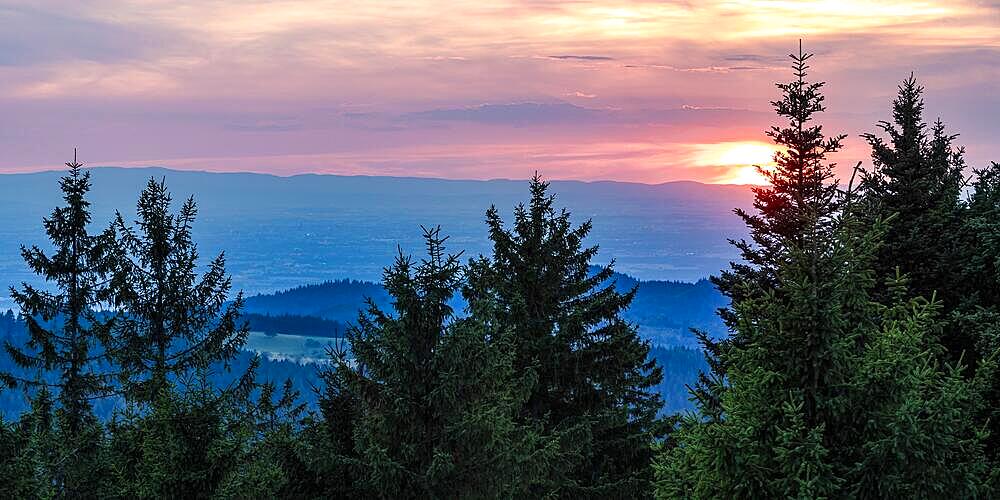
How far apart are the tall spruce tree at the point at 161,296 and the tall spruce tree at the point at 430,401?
12.0 m

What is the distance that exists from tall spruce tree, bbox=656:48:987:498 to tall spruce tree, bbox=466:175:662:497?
39.9 feet

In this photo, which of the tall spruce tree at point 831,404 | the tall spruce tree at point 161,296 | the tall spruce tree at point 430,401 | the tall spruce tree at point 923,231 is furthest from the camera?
the tall spruce tree at point 161,296

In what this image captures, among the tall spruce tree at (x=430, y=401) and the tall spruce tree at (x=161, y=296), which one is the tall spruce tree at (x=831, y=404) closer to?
the tall spruce tree at (x=430, y=401)


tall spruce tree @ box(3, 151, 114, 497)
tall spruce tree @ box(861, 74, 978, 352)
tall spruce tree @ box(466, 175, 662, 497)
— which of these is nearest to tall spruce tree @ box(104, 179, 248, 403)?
tall spruce tree @ box(3, 151, 114, 497)

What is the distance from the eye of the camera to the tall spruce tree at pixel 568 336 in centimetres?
2628

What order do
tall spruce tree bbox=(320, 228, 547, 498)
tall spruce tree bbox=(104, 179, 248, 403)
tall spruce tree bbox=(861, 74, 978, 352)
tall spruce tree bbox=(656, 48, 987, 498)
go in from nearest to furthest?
tall spruce tree bbox=(656, 48, 987, 498), tall spruce tree bbox=(320, 228, 547, 498), tall spruce tree bbox=(861, 74, 978, 352), tall spruce tree bbox=(104, 179, 248, 403)

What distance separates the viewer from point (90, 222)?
29875mm

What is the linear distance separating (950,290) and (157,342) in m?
22.6

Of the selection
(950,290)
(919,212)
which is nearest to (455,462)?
(950,290)

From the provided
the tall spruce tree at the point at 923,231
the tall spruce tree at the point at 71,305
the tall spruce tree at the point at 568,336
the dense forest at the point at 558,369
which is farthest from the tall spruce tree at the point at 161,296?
the tall spruce tree at the point at 923,231

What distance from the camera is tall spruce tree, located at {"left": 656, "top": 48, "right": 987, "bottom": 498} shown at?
12.5m

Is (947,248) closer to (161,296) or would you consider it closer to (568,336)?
(568,336)

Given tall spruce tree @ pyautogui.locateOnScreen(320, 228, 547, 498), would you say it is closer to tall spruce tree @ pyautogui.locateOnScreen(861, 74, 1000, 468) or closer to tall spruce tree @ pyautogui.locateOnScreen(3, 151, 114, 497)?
tall spruce tree @ pyautogui.locateOnScreen(861, 74, 1000, 468)

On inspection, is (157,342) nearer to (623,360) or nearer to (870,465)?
(623,360)
